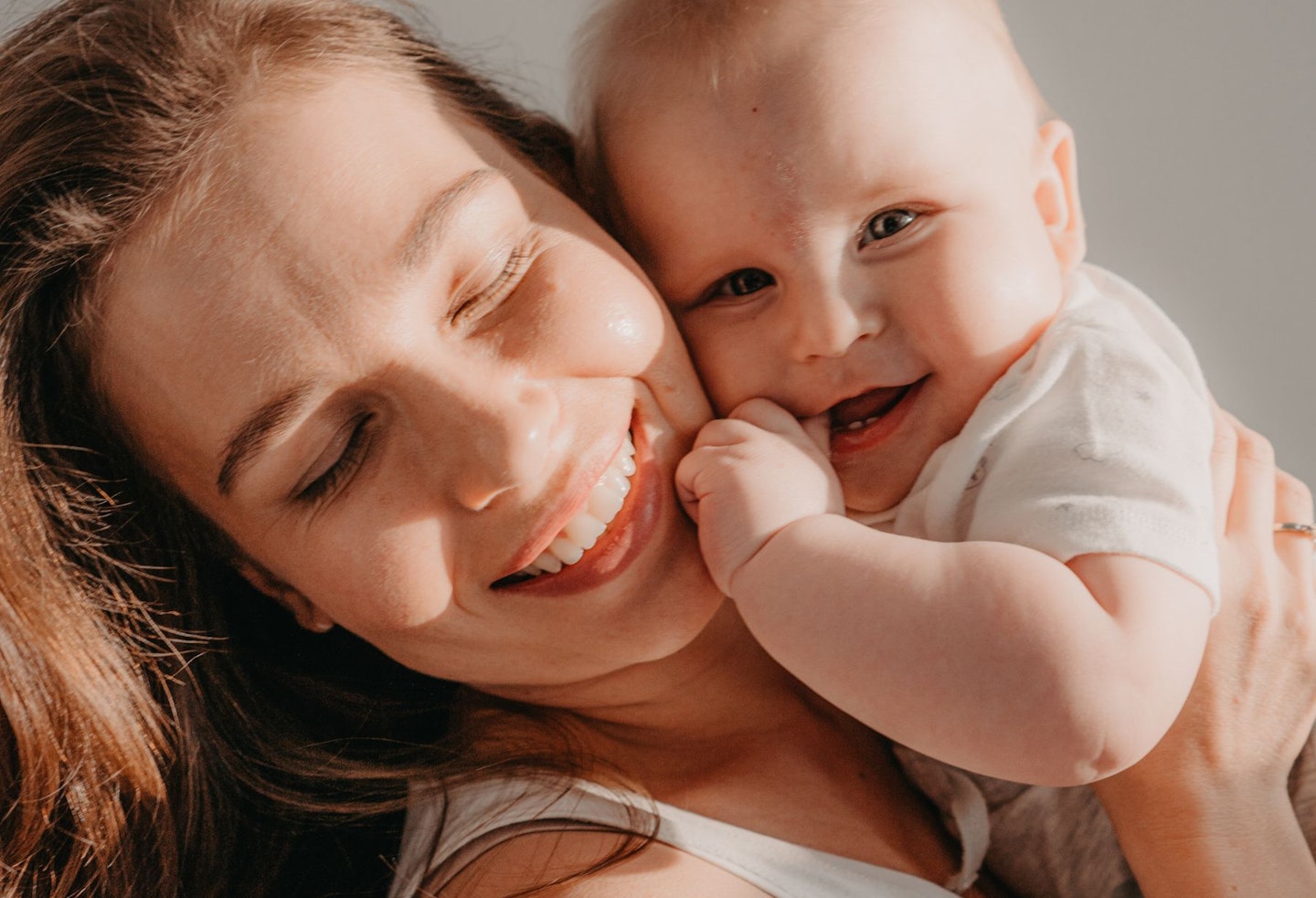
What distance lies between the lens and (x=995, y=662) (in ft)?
2.70

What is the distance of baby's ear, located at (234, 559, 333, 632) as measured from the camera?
1.18m

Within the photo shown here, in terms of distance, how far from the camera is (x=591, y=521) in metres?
1.02

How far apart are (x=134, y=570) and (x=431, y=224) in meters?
0.53

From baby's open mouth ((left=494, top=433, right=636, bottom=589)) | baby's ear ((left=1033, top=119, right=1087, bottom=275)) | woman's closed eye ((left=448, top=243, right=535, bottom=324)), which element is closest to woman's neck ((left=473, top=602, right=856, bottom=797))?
baby's open mouth ((left=494, top=433, right=636, bottom=589))

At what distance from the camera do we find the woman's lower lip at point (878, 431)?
107 cm

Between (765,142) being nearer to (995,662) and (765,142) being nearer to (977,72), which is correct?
(977,72)

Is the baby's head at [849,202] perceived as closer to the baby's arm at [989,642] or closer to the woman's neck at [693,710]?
the baby's arm at [989,642]

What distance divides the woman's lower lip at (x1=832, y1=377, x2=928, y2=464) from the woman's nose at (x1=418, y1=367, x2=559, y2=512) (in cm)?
30

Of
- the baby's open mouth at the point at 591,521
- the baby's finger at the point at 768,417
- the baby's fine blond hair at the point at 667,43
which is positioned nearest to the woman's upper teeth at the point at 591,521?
the baby's open mouth at the point at 591,521

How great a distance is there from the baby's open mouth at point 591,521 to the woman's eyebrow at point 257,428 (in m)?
0.25

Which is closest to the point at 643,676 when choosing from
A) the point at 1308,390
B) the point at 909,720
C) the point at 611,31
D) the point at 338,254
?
the point at 909,720

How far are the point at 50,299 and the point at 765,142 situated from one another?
0.71 metres

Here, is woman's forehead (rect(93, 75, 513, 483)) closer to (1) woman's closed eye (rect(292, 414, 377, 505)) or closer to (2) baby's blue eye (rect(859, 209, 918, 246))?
(1) woman's closed eye (rect(292, 414, 377, 505))

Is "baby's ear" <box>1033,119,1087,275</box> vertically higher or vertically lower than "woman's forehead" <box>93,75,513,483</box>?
lower
